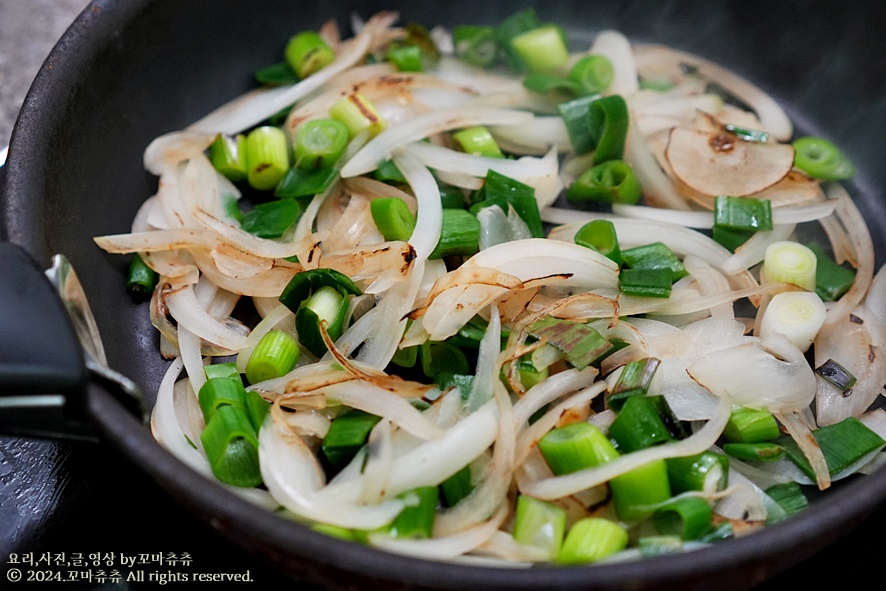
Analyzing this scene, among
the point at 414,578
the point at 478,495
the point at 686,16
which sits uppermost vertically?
the point at 686,16

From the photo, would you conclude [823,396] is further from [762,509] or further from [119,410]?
[119,410]

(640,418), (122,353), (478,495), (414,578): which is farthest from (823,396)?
(122,353)

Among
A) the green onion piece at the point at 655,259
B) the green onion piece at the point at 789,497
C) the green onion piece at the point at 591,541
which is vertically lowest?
the green onion piece at the point at 789,497

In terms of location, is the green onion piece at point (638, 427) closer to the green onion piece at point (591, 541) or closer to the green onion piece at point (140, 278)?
the green onion piece at point (591, 541)

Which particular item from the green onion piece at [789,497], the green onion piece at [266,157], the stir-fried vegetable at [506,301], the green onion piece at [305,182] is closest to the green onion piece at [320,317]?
the stir-fried vegetable at [506,301]

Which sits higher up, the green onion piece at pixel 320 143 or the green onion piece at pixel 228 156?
the green onion piece at pixel 320 143

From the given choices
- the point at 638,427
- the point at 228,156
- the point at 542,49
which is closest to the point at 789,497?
the point at 638,427
